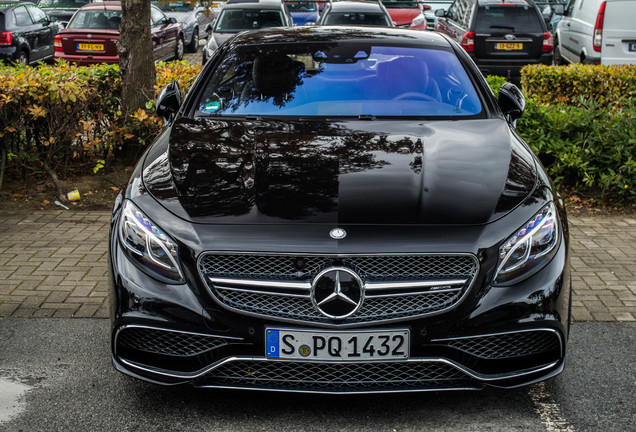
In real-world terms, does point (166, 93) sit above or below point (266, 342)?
above

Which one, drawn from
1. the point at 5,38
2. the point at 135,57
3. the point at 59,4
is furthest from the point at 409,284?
the point at 59,4

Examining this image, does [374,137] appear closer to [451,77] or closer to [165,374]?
[451,77]

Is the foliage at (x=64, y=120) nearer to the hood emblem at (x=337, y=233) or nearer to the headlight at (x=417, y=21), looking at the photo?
the hood emblem at (x=337, y=233)

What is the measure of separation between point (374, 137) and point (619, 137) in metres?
3.78

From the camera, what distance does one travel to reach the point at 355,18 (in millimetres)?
17547

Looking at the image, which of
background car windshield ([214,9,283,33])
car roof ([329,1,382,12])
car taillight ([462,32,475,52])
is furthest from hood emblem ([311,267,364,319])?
A: car roof ([329,1,382,12])

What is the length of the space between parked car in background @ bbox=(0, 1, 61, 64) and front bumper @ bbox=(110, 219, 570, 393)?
533 inches

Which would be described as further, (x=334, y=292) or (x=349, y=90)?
(x=349, y=90)

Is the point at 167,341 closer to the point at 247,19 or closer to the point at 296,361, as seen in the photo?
the point at 296,361

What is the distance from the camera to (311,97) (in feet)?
14.8

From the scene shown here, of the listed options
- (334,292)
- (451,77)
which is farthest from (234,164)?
(451,77)

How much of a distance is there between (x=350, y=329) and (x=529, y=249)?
2.63 ft

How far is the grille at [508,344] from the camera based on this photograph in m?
3.07

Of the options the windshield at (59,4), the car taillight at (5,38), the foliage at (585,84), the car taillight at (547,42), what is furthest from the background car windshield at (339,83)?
the windshield at (59,4)
